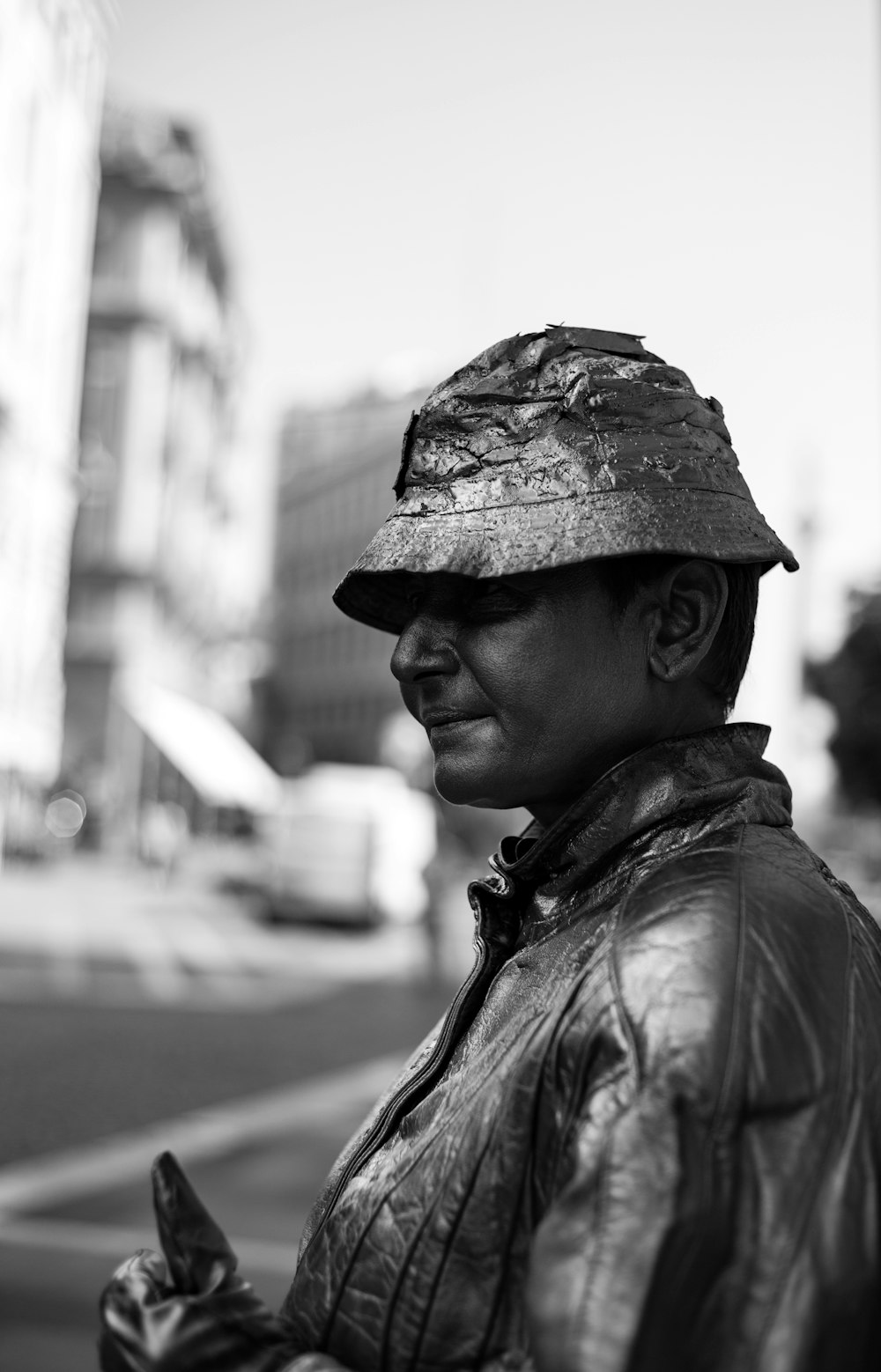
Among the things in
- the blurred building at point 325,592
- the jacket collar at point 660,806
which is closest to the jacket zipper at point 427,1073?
the jacket collar at point 660,806

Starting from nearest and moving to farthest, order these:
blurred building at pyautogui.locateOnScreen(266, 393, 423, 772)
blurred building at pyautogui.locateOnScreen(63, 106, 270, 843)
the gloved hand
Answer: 1. the gloved hand
2. blurred building at pyautogui.locateOnScreen(63, 106, 270, 843)
3. blurred building at pyautogui.locateOnScreen(266, 393, 423, 772)

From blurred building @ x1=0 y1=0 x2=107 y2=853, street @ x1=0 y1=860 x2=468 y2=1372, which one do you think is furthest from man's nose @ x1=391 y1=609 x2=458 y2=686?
blurred building @ x1=0 y1=0 x2=107 y2=853

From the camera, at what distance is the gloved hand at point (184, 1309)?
53.1 inches

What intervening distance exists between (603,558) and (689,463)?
13cm

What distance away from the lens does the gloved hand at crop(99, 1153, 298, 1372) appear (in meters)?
1.35

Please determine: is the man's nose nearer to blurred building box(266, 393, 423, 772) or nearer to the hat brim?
the hat brim

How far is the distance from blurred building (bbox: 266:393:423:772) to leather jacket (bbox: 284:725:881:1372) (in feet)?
212

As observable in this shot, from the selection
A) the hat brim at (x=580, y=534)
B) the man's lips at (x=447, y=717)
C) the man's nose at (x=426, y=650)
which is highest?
the hat brim at (x=580, y=534)

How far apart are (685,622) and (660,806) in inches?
7.9

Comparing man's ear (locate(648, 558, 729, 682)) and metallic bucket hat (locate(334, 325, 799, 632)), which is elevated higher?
metallic bucket hat (locate(334, 325, 799, 632))

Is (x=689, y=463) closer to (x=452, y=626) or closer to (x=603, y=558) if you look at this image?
(x=603, y=558)

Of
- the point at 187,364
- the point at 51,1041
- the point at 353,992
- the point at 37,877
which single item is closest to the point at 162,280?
the point at 187,364

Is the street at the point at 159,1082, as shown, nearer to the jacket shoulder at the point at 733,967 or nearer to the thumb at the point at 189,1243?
the thumb at the point at 189,1243

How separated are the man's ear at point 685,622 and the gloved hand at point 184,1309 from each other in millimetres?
702
